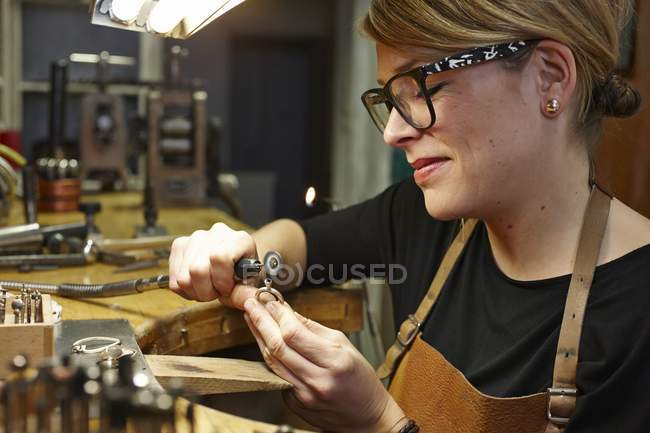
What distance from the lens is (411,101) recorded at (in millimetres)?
1295

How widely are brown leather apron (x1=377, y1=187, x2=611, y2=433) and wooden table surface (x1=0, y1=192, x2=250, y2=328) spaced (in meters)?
0.48

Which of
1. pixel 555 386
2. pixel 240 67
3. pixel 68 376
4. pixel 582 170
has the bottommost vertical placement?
pixel 555 386

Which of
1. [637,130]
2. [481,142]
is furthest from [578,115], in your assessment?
[637,130]

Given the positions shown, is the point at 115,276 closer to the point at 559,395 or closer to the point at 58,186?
the point at 559,395

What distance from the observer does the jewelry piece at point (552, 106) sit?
126 cm

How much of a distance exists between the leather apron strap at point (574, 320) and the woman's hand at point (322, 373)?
0.25 meters

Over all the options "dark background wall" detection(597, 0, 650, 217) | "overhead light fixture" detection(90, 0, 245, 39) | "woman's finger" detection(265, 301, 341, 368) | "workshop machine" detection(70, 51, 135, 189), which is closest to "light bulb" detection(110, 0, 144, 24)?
"overhead light fixture" detection(90, 0, 245, 39)

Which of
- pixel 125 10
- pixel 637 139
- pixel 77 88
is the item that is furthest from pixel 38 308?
pixel 77 88

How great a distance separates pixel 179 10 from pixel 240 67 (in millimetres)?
4735

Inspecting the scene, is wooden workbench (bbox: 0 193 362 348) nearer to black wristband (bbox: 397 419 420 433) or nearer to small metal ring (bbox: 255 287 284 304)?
small metal ring (bbox: 255 287 284 304)

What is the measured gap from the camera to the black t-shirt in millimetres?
1149

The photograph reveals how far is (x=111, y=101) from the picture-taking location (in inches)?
142

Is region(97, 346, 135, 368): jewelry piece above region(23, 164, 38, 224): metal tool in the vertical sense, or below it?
below

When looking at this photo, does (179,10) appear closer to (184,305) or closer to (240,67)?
(184,305)
